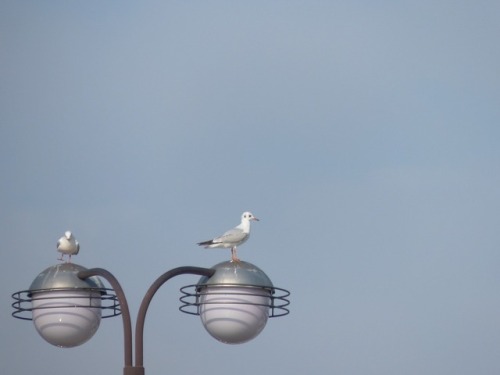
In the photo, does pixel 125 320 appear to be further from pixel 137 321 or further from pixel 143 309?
pixel 143 309

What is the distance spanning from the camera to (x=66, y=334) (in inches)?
572

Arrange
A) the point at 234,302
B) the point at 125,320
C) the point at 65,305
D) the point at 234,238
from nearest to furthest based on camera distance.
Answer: the point at 125,320 < the point at 234,302 < the point at 65,305 < the point at 234,238

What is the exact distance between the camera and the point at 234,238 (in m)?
16.3

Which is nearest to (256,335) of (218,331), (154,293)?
(218,331)

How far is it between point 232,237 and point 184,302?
77.4 inches

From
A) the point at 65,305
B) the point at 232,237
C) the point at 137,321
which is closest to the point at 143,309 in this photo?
the point at 137,321

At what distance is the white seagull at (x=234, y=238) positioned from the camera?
16328 millimetres

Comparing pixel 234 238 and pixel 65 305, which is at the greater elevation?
pixel 234 238

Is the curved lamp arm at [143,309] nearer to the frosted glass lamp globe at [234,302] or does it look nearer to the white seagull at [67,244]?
the frosted glass lamp globe at [234,302]

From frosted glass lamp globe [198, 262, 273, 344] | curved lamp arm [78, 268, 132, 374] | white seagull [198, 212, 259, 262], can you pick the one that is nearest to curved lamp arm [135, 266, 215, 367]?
curved lamp arm [78, 268, 132, 374]

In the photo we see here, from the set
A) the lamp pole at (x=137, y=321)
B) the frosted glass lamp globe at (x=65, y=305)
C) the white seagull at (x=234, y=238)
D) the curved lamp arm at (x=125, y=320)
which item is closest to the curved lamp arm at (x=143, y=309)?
the lamp pole at (x=137, y=321)

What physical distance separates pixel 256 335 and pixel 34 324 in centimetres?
292

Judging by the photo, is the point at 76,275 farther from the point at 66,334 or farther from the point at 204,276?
the point at 204,276

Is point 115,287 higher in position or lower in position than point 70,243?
lower
